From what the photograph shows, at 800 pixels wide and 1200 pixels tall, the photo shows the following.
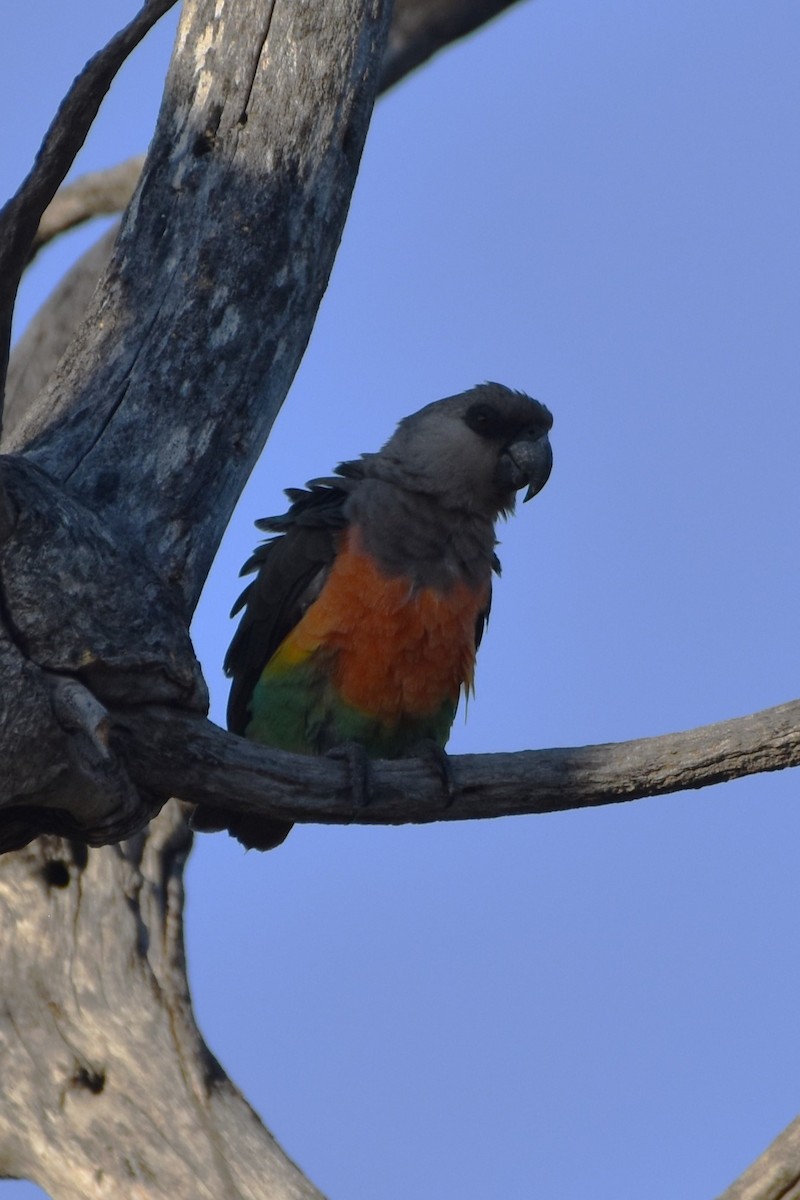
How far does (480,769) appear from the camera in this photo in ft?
14.4

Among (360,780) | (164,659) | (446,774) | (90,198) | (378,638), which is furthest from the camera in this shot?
(90,198)

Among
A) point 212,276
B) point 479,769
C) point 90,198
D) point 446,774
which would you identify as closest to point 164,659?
point 446,774

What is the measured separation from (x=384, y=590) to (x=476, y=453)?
1.05 metres

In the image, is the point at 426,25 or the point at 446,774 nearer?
the point at 446,774

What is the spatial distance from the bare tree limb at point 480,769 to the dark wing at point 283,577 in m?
1.72

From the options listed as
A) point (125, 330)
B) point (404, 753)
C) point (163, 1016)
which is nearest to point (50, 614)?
point (125, 330)

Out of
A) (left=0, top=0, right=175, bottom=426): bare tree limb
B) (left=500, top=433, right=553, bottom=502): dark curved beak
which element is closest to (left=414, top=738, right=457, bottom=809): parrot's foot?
(left=0, top=0, right=175, bottom=426): bare tree limb

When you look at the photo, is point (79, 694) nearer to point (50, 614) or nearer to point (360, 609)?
point (50, 614)

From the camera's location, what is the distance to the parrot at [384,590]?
230 inches

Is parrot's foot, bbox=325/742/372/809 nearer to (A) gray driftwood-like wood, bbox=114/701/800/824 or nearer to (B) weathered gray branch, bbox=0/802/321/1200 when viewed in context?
(A) gray driftwood-like wood, bbox=114/701/800/824

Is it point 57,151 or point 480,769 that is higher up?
point 57,151

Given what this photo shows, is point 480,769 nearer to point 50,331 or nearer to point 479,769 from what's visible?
point 479,769

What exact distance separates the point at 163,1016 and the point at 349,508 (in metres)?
2.60

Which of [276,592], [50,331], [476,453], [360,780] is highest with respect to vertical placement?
[50,331]
